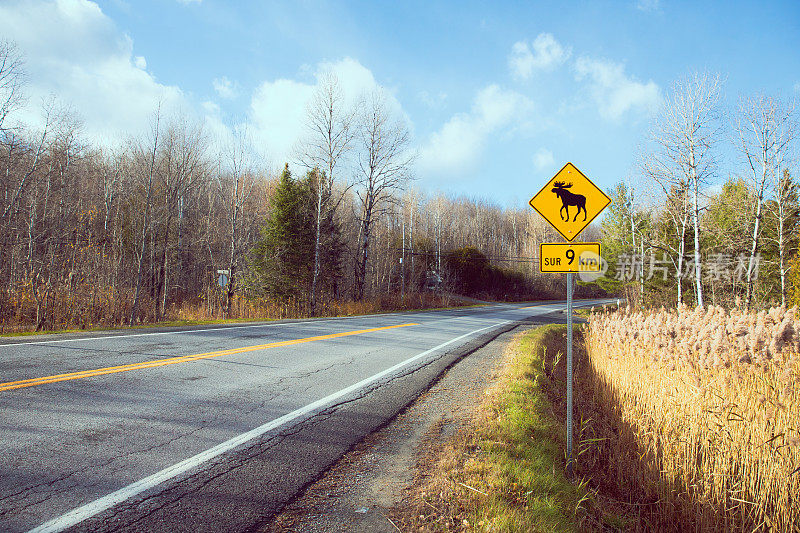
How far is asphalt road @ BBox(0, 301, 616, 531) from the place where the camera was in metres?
2.60

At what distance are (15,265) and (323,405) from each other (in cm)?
1919

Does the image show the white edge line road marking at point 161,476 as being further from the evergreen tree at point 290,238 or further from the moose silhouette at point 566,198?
the evergreen tree at point 290,238

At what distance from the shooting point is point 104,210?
78.2ft

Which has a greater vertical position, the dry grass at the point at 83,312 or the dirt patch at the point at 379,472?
the dry grass at the point at 83,312

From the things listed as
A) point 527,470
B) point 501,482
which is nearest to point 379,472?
point 501,482

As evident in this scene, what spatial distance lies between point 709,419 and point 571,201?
3.62 metres

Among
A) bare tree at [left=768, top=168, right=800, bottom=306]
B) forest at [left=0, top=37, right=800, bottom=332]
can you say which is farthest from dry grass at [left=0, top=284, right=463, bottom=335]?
bare tree at [left=768, top=168, right=800, bottom=306]

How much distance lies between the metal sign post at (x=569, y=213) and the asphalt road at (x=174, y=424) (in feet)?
8.25

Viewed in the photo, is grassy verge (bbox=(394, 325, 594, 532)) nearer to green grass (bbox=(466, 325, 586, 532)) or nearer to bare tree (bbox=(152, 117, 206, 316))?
green grass (bbox=(466, 325, 586, 532))

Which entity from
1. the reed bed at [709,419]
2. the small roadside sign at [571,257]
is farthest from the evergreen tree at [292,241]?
the small roadside sign at [571,257]

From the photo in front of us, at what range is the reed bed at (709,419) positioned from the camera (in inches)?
167

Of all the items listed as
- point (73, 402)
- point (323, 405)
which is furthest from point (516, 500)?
point (73, 402)

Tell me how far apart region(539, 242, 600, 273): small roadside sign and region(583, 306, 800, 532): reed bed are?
2.47 m

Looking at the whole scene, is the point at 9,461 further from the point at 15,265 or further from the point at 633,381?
the point at 15,265
